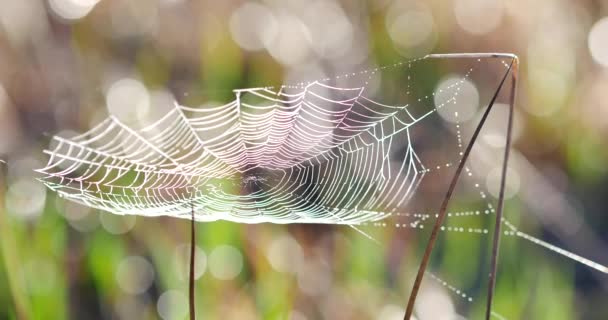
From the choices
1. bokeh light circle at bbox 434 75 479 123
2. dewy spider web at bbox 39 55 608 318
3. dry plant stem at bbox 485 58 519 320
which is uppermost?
bokeh light circle at bbox 434 75 479 123

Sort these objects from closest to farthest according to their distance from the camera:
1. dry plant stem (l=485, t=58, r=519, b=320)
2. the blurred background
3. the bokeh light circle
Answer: dry plant stem (l=485, t=58, r=519, b=320) → the blurred background → the bokeh light circle

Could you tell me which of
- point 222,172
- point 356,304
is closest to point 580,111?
point 356,304

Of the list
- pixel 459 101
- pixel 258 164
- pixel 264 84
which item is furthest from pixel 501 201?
pixel 459 101

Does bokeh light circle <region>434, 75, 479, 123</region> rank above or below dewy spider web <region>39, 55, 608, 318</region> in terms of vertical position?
above

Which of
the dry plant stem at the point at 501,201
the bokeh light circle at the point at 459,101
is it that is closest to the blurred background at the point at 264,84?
the bokeh light circle at the point at 459,101

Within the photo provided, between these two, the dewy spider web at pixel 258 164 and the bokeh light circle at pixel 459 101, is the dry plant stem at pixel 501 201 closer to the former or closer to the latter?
the dewy spider web at pixel 258 164

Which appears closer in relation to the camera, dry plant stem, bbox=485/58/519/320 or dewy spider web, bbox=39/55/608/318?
dry plant stem, bbox=485/58/519/320

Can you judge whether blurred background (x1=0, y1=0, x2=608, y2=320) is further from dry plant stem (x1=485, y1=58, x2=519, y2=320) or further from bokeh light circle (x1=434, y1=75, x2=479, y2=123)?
dry plant stem (x1=485, y1=58, x2=519, y2=320)

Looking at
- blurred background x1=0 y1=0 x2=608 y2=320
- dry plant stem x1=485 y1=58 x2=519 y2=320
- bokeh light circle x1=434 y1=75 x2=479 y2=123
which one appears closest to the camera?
dry plant stem x1=485 y1=58 x2=519 y2=320

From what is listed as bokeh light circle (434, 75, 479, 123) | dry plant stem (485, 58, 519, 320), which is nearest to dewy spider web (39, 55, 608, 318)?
bokeh light circle (434, 75, 479, 123)
